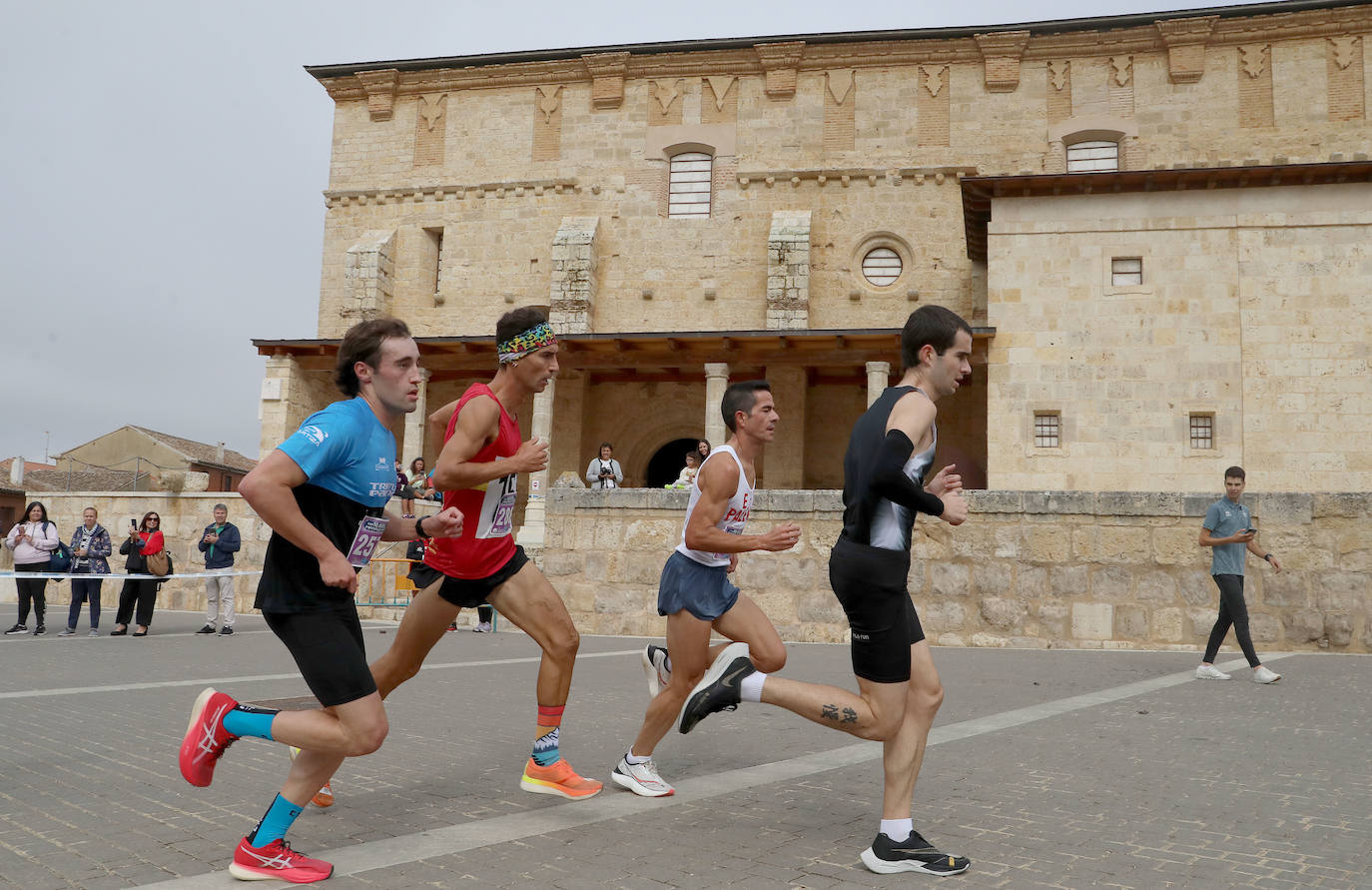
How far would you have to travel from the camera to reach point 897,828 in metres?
3.28

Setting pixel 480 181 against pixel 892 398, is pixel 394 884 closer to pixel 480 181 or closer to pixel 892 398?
pixel 892 398

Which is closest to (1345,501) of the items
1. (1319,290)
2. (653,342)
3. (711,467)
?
(711,467)

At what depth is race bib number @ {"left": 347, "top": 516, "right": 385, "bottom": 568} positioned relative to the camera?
10.9 ft

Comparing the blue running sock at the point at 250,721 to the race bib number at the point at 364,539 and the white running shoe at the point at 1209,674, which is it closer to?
the race bib number at the point at 364,539

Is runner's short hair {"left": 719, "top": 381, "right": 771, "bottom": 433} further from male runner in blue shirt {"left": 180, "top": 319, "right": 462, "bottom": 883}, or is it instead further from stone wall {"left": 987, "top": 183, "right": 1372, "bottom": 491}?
stone wall {"left": 987, "top": 183, "right": 1372, "bottom": 491}

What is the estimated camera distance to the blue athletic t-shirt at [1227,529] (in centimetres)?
867

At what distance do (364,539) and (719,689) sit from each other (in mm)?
1355

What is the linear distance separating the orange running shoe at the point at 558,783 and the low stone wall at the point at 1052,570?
7.48 meters

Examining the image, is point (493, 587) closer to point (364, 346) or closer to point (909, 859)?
point (364, 346)

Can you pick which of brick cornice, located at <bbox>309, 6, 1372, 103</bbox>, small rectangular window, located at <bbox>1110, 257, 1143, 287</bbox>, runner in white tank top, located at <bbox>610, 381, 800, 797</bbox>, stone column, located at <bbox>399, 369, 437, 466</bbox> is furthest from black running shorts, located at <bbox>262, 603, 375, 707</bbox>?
brick cornice, located at <bbox>309, 6, 1372, 103</bbox>

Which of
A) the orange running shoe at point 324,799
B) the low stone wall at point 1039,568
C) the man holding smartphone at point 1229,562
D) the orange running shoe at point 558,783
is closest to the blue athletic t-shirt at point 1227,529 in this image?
the man holding smartphone at point 1229,562

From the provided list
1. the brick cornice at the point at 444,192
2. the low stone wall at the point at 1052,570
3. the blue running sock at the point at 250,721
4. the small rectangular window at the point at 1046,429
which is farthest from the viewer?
the brick cornice at the point at 444,192

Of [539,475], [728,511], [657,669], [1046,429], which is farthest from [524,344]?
[539,475]

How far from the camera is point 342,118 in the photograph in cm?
3108
